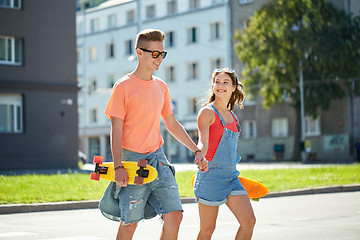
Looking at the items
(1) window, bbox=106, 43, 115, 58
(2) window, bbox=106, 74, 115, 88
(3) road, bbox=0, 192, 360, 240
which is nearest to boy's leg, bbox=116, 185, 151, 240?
(3) road, bbox=0, 192, 360, 240

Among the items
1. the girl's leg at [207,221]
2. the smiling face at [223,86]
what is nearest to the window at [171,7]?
the smiling face at [223,86]

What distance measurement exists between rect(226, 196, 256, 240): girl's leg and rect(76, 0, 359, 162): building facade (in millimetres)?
38234

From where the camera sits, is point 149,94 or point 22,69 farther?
point 22,69

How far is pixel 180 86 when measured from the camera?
5866 cm

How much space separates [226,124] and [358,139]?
41.1 meters

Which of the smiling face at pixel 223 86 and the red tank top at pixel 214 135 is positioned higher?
the smiling face at pixel 223 86

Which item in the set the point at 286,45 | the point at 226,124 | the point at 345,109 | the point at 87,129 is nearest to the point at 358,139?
the point at 345,109

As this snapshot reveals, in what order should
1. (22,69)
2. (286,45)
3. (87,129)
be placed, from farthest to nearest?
(87,129) → (286,45) → (22,69)

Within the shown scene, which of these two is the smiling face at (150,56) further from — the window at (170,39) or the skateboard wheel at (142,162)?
the window at (170,39)

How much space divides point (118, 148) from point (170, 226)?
719 mm

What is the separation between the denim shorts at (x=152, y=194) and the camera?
5336 millimetres

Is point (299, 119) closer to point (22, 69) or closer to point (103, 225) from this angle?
point (22, 69)

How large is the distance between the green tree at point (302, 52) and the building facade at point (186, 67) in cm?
374

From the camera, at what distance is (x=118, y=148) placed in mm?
5289
